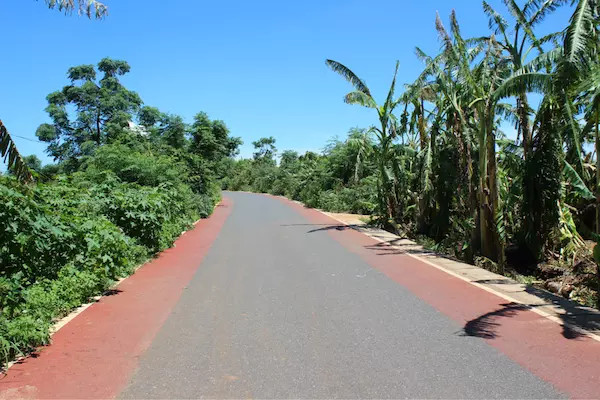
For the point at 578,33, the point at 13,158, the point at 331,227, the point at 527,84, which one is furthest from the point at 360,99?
the point at 13,158

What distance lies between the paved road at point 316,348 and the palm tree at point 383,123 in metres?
10.9

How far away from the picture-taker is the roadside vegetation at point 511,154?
8.70 meters

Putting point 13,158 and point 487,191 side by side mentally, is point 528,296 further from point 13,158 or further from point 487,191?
point 13,158

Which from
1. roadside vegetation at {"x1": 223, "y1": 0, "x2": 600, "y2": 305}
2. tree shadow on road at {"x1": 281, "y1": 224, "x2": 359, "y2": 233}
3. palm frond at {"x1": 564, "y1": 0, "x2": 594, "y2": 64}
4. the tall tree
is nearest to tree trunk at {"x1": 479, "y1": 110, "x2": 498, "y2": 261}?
roadside vegetation at {"x1": 223, "y1": 0, "x2": 600, "y2": 305}

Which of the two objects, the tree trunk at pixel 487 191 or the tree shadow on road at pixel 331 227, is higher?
the tree trunk at pixel 487 191

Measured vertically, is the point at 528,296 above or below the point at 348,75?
below

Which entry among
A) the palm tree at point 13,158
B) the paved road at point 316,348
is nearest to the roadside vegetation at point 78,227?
the palm tree at point 13,158

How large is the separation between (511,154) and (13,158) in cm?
1114

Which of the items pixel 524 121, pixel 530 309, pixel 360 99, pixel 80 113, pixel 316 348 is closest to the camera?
pixel 316 348

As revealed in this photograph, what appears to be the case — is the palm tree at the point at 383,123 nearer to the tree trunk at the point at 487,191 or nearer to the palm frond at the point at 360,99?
the palm frond at the point at 360,99

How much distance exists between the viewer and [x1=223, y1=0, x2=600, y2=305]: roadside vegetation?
343 inches

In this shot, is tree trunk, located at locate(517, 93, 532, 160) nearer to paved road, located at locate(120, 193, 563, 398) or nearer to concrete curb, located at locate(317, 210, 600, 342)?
concrete curb, located at locate(317, 210, 600, 342)

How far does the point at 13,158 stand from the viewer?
245 inches

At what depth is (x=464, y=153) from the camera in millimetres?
13828
